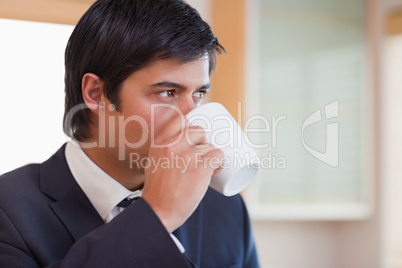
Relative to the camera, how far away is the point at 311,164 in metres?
2.84

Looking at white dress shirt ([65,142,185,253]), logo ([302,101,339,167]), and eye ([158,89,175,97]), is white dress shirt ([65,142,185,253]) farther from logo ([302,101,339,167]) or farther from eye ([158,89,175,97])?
logo ([302,101,339,167])

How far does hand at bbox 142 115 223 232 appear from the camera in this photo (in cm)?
82

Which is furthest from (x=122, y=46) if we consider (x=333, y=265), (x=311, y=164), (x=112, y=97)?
(x=333, y=265)

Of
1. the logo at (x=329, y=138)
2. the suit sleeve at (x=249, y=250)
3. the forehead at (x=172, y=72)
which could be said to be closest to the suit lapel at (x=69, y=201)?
the forehead at (x=172, y=72)

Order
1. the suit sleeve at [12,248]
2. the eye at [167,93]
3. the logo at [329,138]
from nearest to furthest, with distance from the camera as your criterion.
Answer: the suit sleeve at [12,248], the eye at [167,93], the logo at [329,138]

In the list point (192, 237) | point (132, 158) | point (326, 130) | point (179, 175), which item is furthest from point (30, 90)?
point (326, 130)

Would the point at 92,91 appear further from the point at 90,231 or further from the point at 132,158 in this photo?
the point at 90,231

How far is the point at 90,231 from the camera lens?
3.27 ft

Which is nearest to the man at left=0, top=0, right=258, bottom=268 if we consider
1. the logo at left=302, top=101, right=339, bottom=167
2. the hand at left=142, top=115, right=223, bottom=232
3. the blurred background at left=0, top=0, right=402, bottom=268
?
the hand at left=142, top=115, right=223, bottom=232

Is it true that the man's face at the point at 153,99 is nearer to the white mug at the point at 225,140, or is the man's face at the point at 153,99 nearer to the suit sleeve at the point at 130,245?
the white mug at the point at 225,140

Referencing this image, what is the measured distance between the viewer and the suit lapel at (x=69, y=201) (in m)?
0.99

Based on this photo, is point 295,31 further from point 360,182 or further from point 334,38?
point 360,182

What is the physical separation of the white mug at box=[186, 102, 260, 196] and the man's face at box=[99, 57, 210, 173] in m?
0.11

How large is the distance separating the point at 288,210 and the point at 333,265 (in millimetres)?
648
